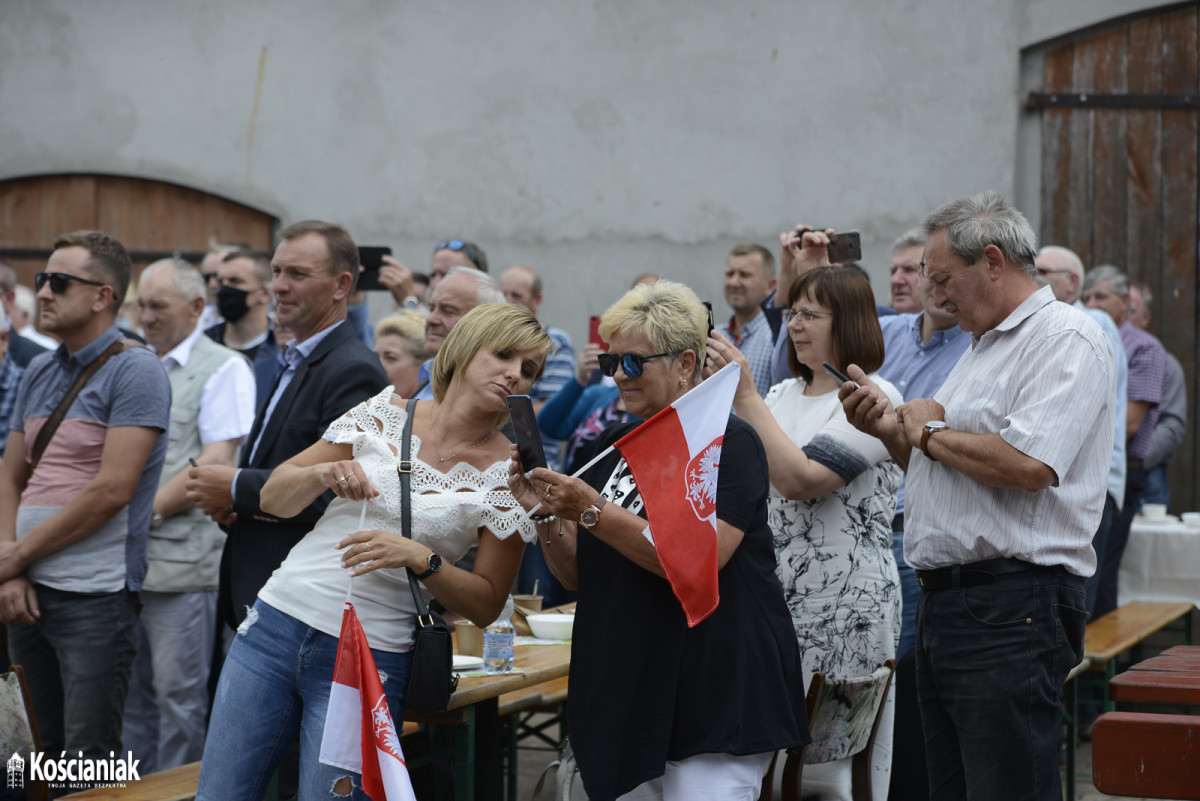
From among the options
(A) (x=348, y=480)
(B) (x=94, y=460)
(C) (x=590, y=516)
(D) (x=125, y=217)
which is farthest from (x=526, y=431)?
(D) (x=125, y=217)

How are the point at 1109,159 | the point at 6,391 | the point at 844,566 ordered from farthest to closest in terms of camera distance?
the point at 1109,159 < the point at 6,391 < the point at 844,566

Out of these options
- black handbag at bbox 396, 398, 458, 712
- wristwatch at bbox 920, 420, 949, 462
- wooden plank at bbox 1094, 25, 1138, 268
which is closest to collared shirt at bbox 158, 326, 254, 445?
black handbag at bbox 396, 398, 458, 712

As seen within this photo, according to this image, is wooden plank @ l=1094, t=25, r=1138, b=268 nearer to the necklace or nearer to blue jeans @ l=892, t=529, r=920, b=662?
blue jeans @ l=892, t=529, r=920, b=662

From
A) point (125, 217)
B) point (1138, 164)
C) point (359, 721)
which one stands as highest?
point (1138, 164)

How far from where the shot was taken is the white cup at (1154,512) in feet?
23.1

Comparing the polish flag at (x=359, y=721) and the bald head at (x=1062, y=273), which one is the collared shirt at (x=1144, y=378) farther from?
the polish flag at (x=359, y=721)

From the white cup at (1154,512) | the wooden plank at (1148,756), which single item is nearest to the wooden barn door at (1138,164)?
the white cup at (1154,512)

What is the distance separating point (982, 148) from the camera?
8.13 meters

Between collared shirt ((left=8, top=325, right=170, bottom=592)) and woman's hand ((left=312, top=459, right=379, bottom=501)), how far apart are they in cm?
155

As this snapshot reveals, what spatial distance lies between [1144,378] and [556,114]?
4.31m

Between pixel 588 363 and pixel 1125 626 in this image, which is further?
pixel 1125 626

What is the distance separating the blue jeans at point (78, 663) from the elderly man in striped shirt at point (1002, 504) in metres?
2.66

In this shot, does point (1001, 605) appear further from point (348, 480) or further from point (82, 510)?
point (82, 510)

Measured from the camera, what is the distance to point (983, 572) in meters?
2.80
